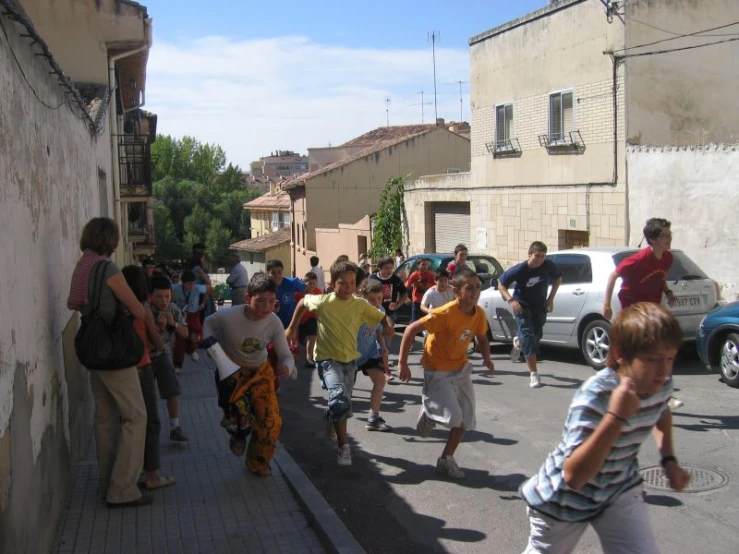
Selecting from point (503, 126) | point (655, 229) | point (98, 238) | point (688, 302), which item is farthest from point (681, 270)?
point (503, 126)

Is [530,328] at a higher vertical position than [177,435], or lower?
higher

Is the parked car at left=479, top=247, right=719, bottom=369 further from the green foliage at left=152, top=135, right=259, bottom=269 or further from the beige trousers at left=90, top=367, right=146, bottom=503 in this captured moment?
the green foliage at left=152, top=135, right=259, bottom=269

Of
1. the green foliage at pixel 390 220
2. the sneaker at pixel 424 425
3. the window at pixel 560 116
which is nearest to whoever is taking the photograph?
the sneaker at pixel 424 425

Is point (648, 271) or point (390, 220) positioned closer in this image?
point (648, 271)

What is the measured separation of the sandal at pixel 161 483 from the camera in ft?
21.5

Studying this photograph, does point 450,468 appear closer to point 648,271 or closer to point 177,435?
point 177,435

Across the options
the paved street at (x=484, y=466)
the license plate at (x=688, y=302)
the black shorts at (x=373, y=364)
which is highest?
the license plate at (x=688, y=302)

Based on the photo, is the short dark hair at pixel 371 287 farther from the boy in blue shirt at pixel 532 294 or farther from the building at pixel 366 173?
the building at pixel 366 173

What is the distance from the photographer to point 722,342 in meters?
10.2

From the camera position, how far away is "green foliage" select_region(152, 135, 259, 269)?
74.2 metres

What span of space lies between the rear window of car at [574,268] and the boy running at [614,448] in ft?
27.0

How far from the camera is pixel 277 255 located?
5600cm

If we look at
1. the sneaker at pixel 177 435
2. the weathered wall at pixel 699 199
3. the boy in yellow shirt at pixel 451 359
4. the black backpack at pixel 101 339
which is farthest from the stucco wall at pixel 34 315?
the weathered wall at pixel 699 199

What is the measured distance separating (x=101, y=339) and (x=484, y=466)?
10.9ft
